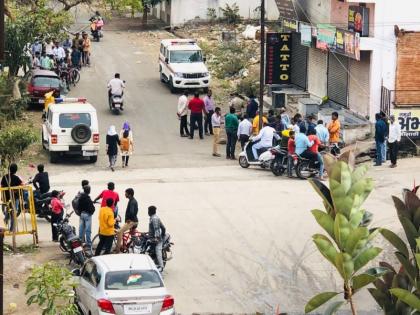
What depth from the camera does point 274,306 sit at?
19.2 m

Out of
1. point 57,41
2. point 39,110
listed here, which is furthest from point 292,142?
point 57,41

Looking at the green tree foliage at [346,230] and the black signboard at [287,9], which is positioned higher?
the green tree foliage at [346,230]

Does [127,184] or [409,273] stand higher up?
[409,273]

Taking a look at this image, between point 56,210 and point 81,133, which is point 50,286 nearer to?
point 56,210

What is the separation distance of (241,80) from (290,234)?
20337 mm

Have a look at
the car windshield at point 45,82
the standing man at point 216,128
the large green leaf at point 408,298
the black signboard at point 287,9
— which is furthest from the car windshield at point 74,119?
the large green leaf at point 408,298

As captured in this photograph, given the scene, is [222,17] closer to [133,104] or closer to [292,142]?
[133,104]

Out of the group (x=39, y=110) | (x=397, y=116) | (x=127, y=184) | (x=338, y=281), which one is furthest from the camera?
(x=39, y=110)

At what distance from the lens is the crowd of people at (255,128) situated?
1127 inches

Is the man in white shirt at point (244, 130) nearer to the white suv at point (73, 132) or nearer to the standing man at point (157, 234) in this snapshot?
the white suv at point (73, 132)

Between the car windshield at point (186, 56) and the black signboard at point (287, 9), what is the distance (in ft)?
12.8

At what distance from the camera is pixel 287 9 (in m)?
40.2

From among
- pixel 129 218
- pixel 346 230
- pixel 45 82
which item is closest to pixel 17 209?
pixel 129 218

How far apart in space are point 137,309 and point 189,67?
25.9m
